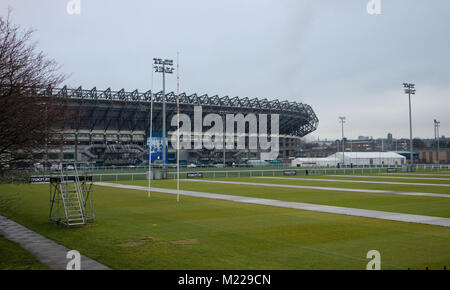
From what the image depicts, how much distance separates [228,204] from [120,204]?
6.29 meters

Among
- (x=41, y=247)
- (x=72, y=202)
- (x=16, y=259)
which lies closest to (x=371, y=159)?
(x=72, y=202)

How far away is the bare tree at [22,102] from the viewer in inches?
427

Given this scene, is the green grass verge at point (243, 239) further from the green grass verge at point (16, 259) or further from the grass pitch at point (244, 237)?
the green grass verge at point (16, 259)

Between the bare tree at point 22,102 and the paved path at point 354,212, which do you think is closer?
the bare tree at point 22,102

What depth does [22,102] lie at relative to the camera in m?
11.1

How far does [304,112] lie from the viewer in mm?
147125

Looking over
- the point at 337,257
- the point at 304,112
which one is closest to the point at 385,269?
the point at 337,257

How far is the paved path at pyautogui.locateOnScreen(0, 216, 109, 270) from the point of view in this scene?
1030 cm

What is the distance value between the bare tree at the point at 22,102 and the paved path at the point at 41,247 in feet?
8.37

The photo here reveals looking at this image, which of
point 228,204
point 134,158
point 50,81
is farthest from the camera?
point 134,158

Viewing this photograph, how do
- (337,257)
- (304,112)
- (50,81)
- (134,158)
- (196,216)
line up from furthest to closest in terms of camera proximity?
1. (304,112)
2. (134,158)
3. (196,216)
4. (50,81)
5. (337,257)

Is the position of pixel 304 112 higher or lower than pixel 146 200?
higher

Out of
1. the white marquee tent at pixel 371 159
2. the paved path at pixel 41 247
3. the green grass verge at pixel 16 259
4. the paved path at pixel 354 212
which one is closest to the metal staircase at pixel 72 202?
the paved path at pixel 41 247
